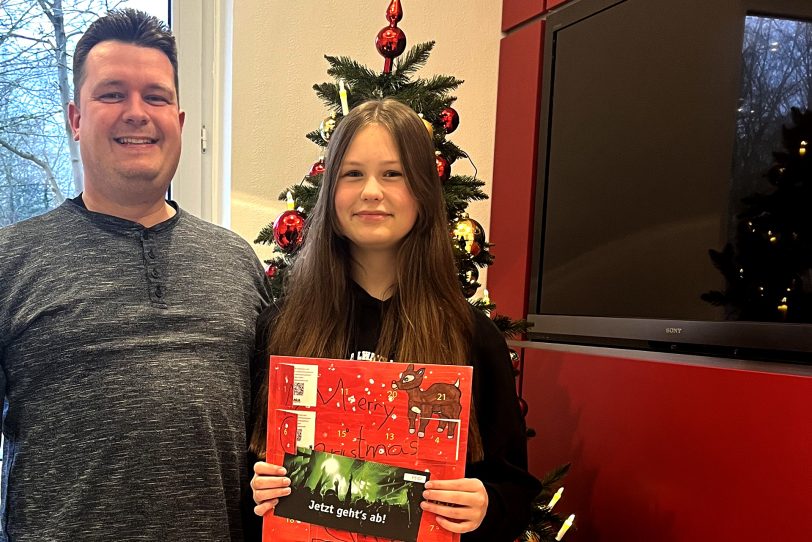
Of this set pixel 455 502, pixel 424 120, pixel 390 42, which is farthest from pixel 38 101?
pixel 455 502

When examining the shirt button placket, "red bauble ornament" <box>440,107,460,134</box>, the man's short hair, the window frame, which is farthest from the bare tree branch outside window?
"red bauble ornament" <box>440,107,460,134</box>

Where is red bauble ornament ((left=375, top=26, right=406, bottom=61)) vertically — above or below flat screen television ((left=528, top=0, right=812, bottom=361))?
above

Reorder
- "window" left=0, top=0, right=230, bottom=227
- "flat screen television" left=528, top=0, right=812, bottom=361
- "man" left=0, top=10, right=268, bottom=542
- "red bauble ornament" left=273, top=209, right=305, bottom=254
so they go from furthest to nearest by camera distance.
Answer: "window" left=0, top=0, right=230, bottom=227, "red bauble ornament" left=273, top=209, right=305, bottom=254, "flat screen television" left=528, top=0, right=812, bottom=361, "man" left=0, top=10, right=268, bottom=542

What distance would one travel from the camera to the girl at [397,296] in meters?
1.16

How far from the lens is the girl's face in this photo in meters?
1.15

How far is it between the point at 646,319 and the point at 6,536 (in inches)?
58.0

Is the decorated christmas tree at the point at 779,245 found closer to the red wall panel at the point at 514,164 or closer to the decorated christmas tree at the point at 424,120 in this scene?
the decorated christmas tree at the point at 424,120

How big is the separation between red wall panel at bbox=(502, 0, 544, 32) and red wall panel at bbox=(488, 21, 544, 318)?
5cm

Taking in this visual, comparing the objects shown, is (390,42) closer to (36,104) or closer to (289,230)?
(289,230)

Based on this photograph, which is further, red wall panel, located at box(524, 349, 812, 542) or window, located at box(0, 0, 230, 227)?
window, located at box(0, 0, 230, 227)

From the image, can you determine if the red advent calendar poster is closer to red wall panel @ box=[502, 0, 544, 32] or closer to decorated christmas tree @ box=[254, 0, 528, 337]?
decorated christmas tree @ box=[254, 0, 528, 337]

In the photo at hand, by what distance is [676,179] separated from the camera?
1614 mm

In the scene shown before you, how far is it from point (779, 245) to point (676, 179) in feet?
1.14

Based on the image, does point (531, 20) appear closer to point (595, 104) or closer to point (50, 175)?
point (595, 104)
